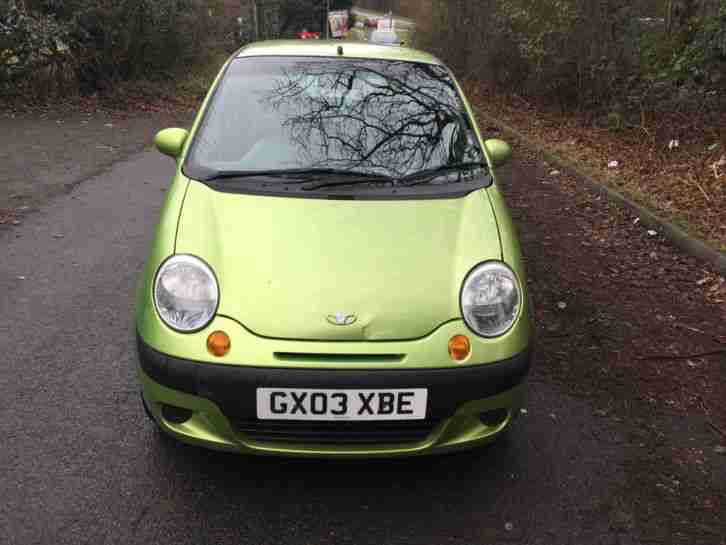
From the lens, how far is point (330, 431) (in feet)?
7.95

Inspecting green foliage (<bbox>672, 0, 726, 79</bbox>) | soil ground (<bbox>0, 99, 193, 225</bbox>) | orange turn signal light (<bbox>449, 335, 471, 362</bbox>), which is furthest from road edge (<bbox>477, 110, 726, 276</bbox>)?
soil ground (<bbox>0, 99, 193, 225</bbox>)

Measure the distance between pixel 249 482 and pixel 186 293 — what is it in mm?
815

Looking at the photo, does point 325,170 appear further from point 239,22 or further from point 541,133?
point 239,22

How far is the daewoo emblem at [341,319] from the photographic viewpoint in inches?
95.6

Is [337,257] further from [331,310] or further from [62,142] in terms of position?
[62,142]

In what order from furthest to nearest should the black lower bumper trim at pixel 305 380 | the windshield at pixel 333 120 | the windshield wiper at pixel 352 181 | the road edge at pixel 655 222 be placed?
the road edge at pixel 655 222, the windshield at pixel 333 120, the windshield wiper at pixel 352 181, the black lower bumper trim at pixel 305 380

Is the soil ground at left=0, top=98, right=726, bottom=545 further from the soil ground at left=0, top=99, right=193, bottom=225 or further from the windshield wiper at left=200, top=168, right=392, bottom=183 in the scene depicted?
the soil ground at left=0, top=99, right=193, bottom=225

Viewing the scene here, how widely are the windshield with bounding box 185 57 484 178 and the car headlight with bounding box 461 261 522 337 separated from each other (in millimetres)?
775

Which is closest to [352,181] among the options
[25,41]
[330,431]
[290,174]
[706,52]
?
[290,174]

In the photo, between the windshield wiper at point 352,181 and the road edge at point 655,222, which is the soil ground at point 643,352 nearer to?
the road edge at point 655,222

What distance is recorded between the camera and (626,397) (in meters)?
3.51

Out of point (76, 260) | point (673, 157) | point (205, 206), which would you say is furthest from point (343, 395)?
point (673, 157)

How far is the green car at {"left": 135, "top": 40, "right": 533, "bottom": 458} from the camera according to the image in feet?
7.82

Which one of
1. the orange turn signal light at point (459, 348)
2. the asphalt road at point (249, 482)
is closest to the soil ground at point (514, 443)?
the asphalt road at point (249, 482)
